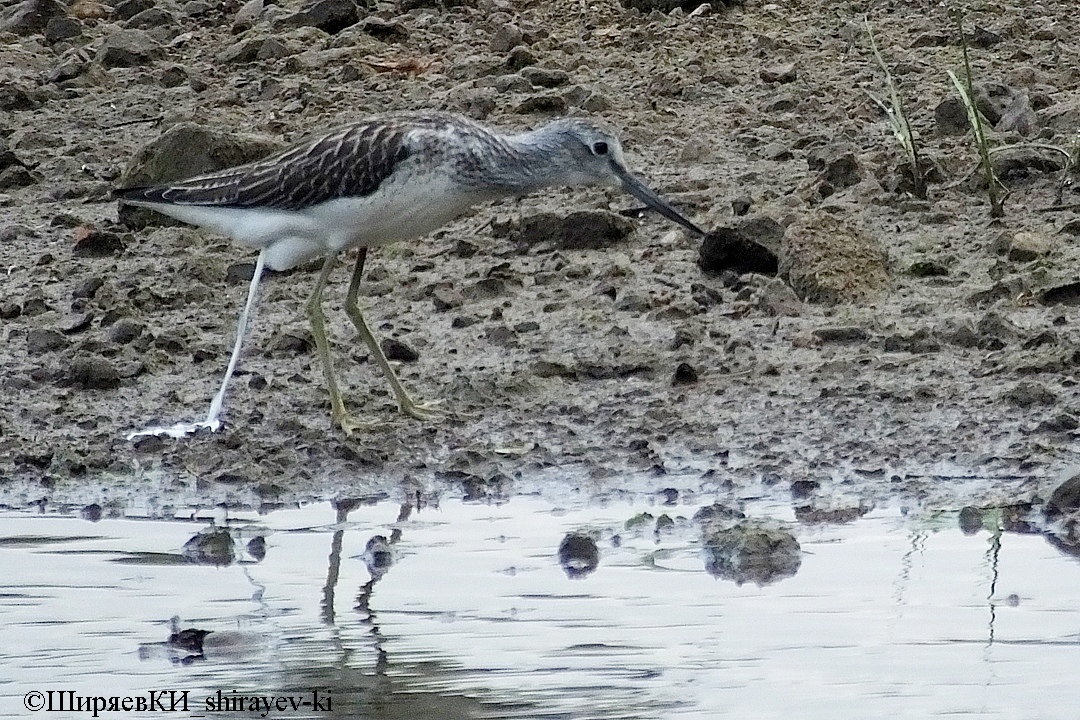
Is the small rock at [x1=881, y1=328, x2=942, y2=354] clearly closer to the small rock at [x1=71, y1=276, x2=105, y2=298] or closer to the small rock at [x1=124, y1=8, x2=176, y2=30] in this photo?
the small rock at [x1=71, y1=276, x2=105, y2=298]

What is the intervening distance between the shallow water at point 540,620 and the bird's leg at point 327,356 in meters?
0.88

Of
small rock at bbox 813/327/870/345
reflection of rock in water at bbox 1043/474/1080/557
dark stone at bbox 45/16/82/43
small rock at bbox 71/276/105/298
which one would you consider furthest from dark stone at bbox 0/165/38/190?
reflection of rock in water at bbox 1043/474/1080/557

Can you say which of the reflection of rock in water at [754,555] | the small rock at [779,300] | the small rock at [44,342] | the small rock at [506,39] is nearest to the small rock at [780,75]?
the small rock at [506,39]

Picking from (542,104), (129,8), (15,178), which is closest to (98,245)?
(15,178)

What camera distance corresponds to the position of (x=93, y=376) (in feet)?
25.9

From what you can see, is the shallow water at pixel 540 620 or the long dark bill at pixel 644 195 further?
the long dark bill at pixel 644 195

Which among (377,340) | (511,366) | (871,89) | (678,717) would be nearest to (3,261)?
(377,340)

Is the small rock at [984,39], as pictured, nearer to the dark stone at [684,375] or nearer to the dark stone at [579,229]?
the dark stone at [579,229]

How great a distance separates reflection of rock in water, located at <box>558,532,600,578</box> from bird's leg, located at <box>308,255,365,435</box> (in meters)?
1.51

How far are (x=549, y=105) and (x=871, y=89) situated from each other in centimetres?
151

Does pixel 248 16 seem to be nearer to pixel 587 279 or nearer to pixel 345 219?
pixel 587 279

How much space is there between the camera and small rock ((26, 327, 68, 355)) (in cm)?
826

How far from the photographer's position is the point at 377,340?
27.0 ft

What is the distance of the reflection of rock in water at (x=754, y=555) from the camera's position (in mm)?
5895
